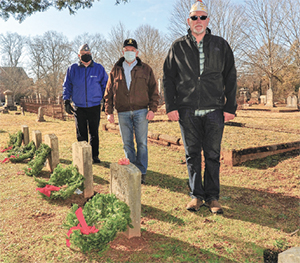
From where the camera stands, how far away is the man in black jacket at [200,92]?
308 centimetres

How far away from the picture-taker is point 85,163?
3.64 m

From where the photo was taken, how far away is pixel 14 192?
403 centimetres

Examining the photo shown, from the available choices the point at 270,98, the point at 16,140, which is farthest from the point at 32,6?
the point at 270,98

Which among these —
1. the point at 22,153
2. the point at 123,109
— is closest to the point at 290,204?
Result: the point at 123,109

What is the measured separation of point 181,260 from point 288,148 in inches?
178

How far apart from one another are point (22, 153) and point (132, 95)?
3.41m

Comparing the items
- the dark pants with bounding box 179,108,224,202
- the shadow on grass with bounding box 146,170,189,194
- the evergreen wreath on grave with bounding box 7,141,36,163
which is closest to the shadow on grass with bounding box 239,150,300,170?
the shadow on grass with bounding box 146,170,189,194

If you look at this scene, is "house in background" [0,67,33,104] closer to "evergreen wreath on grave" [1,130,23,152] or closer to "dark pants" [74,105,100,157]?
"evergreen wreath on grave" [1,130,23,152]

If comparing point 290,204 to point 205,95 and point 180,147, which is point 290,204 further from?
point 180,147

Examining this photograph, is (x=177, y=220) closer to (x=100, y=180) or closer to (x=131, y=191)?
(x=131, y=191)

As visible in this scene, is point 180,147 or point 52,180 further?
point 180,147

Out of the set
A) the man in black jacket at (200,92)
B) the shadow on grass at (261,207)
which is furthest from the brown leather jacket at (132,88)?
the shadow on grass at (261,207)

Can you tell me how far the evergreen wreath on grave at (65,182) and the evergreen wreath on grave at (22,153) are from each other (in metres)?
1.93

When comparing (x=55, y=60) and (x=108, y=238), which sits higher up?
(x=55, y=60)
